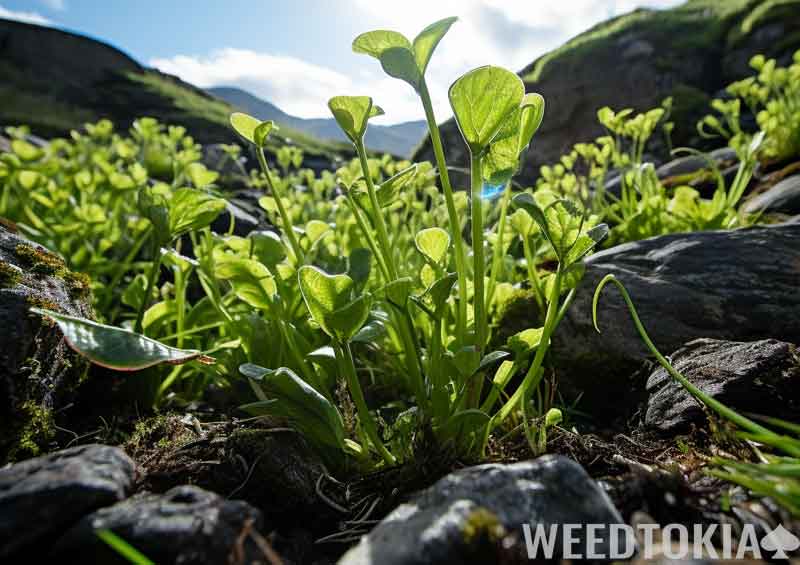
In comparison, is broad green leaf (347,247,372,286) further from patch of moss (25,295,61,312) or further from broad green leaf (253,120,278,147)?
patch of moss (25,295,61,312)

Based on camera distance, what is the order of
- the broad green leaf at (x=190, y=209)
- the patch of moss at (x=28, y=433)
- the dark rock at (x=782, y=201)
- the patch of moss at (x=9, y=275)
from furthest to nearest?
the dark rock at (x=782, y=201), the broad green leaf at (x=190, y=209), the patch of moss at (x=9, y=275), the patch of moss at (x=28, y=433)

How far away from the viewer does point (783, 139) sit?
118 inches

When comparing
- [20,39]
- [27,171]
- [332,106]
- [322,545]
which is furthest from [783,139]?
[20,39]

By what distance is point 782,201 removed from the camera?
2.28 meters

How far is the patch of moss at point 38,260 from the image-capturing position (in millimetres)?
1070

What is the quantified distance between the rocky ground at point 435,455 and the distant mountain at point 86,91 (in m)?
14.8

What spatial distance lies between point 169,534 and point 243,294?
1.96ft

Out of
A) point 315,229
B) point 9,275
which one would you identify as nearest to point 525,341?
point 315,229

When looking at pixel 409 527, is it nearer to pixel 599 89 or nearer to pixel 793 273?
pixel 793 273

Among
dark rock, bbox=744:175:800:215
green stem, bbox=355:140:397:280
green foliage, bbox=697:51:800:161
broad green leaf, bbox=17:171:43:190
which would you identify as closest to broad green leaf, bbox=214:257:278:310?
green stem, bbox=355:140:397:280

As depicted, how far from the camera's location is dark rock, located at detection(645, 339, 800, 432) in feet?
2.85

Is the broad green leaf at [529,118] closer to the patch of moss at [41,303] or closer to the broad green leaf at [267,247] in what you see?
the broad green leaf at [267,247]

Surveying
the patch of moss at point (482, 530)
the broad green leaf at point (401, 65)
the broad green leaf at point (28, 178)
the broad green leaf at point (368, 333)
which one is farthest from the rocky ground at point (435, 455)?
the broad green leaf at point (28, 178)

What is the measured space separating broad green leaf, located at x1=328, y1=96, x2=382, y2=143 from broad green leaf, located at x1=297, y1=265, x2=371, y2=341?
0.95 feet
